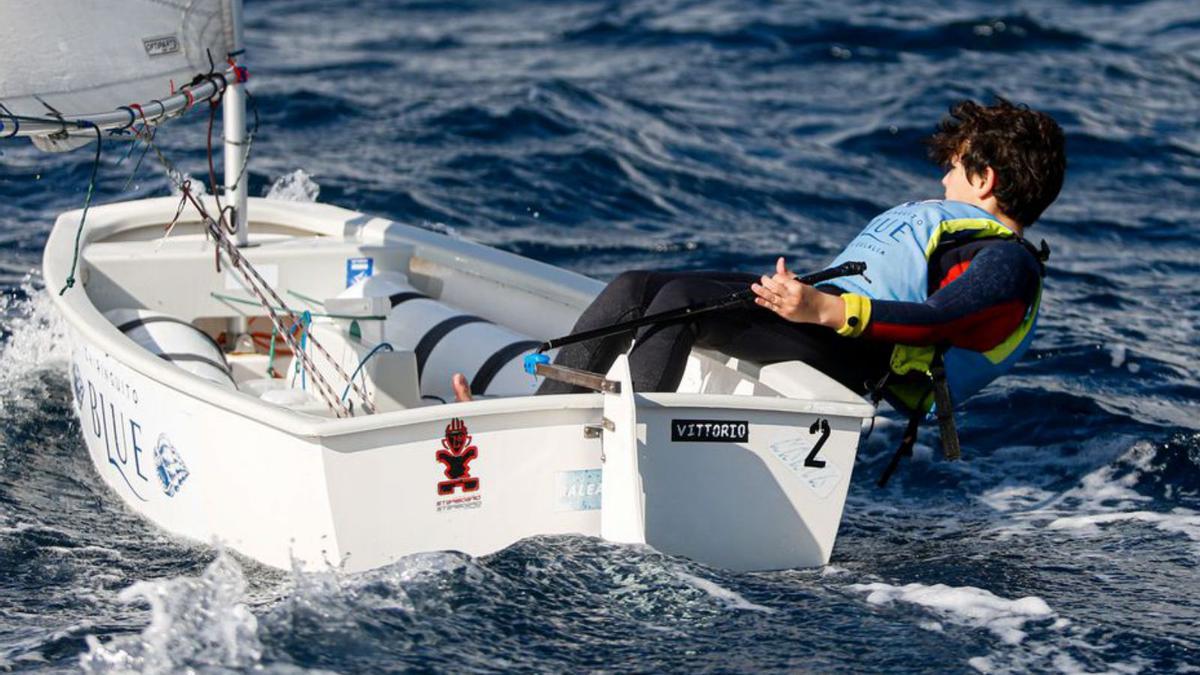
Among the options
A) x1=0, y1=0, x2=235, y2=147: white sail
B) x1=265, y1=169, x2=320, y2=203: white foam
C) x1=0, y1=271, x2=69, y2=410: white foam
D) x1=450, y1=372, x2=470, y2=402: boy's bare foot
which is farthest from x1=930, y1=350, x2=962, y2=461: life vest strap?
x1=265, y1=169, x2=320, y2=203: white foam

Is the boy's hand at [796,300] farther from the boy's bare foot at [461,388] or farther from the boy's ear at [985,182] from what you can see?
the boy's bare foot at [461,388]

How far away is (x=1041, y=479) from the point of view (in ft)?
15.5

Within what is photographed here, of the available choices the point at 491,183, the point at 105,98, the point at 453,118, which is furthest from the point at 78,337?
the point at 453,118

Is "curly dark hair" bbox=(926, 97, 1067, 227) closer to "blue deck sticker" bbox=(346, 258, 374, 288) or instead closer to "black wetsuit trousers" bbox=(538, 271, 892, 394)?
"black wetsuit trousers" bbox=(538, 271, 892, 394)

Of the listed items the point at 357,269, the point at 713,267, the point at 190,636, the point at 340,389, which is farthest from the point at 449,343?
the point at 713,267

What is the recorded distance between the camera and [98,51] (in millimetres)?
4328

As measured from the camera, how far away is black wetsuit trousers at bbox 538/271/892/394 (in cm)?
375

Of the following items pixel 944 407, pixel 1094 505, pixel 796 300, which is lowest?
pixel 1094 505

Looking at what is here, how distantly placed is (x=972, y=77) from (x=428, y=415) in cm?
764

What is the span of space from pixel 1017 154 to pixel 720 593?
1293mm

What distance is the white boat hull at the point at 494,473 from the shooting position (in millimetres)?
3299

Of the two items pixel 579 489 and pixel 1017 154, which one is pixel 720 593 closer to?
pixel 579 489

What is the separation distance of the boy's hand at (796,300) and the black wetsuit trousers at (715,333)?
13.7 inches

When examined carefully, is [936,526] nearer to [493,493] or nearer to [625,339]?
[625,339]
